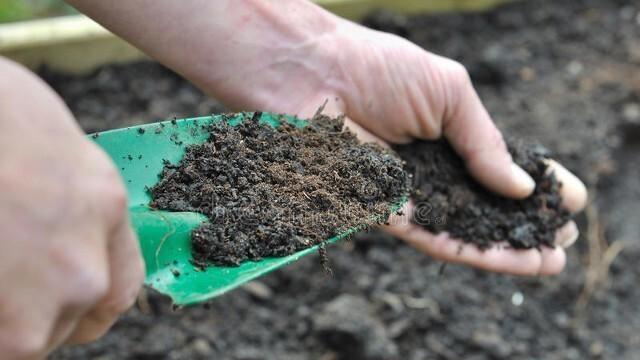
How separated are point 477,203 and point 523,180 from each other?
0.12 meters

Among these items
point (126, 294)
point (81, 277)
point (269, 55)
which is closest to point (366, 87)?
point (269, 55)

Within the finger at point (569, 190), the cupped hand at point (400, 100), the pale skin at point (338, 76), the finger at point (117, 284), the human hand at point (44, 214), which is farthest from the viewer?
the finger at point (569, 190)

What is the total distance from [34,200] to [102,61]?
1927mm

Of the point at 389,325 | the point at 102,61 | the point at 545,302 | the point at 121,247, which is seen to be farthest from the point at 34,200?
the point at 102,61

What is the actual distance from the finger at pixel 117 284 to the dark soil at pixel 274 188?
0.28 metres

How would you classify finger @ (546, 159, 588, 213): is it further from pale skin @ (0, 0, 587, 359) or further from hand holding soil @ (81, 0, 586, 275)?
hand holding soil @ (81, 0, 586, 275)

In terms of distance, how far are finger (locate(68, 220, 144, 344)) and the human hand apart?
0.21 ft

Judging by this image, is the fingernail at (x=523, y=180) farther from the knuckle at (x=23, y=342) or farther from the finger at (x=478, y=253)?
the knuckle at (x=23, y=342)

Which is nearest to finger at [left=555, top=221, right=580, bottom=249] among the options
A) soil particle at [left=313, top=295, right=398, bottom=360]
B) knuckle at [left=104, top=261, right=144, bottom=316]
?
soil particle at [left=313, top=295, right=398, bottom=360]

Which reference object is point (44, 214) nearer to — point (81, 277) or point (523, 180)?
point (81, 277)

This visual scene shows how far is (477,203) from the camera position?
1838 millimetres

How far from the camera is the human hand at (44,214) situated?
2.44 feet

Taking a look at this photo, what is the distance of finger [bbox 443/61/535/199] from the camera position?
1.79m

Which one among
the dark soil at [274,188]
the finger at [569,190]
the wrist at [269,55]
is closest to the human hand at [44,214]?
the dark soil at [274,188]
